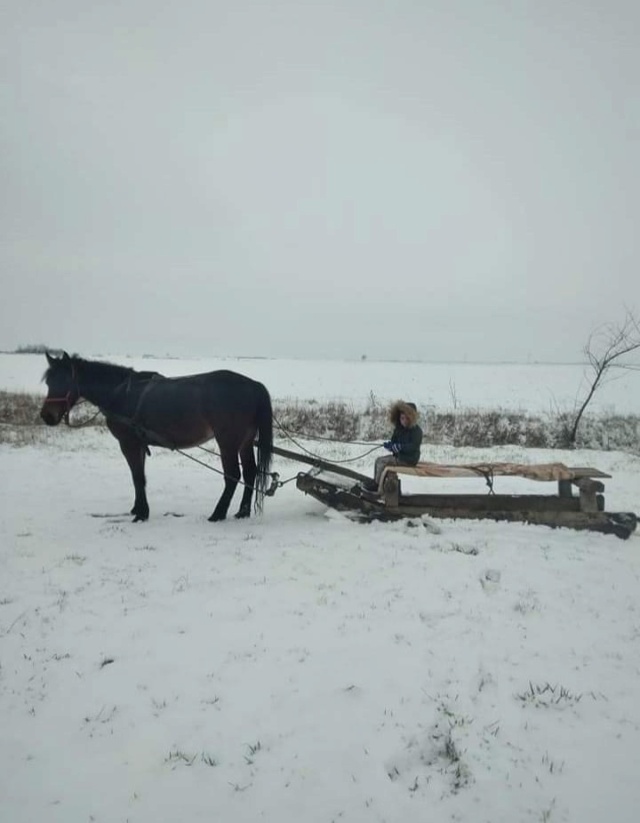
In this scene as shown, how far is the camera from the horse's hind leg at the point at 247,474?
6.93 m

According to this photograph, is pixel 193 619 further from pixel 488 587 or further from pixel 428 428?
pixel 428 428

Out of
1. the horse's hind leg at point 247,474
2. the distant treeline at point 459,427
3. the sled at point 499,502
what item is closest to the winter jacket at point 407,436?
the sled at point 499,502

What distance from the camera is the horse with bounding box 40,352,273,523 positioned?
6648 mm

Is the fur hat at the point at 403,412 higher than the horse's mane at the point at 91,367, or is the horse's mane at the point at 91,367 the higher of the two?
the horse's mane at the point at 91,367

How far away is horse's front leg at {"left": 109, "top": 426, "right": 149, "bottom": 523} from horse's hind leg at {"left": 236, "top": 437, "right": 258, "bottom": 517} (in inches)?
52.5

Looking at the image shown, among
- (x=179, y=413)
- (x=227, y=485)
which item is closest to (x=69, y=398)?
(x=179, y=413)

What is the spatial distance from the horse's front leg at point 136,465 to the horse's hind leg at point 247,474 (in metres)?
1.33

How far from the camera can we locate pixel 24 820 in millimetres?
2344

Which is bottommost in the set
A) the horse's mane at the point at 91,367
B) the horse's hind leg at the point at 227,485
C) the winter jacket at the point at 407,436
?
the horse's hind leg at the point at 227,485

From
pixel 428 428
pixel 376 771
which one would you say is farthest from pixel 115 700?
pixel 428 428

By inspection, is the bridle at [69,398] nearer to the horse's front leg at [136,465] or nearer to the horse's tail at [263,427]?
the horse's front leg at [136,465]

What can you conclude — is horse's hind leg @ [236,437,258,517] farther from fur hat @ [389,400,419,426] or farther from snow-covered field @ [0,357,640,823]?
fur hat @ [389,400,419,426]

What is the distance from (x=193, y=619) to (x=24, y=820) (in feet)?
5.67

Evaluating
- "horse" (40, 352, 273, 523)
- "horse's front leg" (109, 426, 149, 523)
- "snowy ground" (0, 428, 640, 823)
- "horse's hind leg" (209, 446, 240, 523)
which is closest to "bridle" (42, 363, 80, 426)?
"horse" (40, 352, 273, 523)
